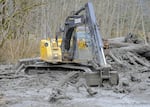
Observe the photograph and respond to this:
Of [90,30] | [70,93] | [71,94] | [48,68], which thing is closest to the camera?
[71,94]

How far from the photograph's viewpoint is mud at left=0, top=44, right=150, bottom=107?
6.52 metres

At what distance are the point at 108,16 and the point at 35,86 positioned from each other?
9083 millimetres

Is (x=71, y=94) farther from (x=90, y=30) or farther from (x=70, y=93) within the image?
(x=90, y=30)

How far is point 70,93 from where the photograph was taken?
753 cm

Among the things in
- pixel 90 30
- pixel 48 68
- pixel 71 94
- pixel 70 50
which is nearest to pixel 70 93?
pixel 71 94

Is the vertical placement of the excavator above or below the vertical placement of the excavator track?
above

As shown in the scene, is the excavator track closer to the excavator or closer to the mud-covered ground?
the excavator

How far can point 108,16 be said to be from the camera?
56.0 feet

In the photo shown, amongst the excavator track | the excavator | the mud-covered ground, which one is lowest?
the mud-covered ground

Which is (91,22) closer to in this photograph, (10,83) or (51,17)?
(10,83)

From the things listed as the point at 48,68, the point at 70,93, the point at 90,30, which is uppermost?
the point at 90,30

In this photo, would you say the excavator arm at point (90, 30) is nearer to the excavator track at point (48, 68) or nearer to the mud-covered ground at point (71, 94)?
the excavator track at point (48, 68)

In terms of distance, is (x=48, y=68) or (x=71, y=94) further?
(x=48, y=68)

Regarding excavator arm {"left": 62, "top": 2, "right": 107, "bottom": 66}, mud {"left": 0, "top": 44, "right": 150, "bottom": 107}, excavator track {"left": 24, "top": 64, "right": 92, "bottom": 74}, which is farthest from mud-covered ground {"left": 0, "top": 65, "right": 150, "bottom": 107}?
excavator track {"left": 24, "top": 64, "right": 92, "bottom": 74}
